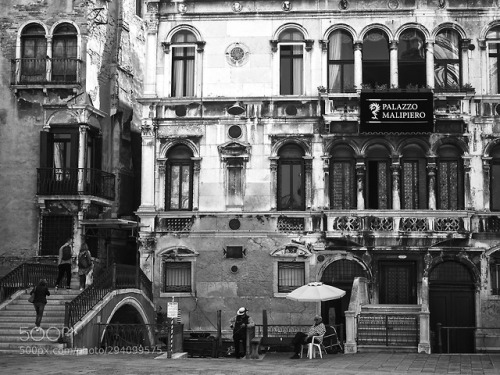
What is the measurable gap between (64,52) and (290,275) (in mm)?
13288

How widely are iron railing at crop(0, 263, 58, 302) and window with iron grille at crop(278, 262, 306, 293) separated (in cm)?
911

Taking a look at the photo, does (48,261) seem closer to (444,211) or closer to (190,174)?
(190,174)

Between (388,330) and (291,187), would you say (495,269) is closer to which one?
(388,330)

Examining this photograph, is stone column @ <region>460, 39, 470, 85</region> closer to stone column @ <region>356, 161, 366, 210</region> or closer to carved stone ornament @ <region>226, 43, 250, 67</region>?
stone column @ <region>356, 161, 366, 210</region>

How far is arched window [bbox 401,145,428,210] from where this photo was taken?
40.6 meters

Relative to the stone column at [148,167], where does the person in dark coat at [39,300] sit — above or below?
below

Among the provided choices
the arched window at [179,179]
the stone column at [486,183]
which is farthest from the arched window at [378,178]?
the arched window at [179,179]

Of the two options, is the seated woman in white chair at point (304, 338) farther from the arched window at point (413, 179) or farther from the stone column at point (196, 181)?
the stone column at point (196, 181)

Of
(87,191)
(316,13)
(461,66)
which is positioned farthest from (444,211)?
(87,191)

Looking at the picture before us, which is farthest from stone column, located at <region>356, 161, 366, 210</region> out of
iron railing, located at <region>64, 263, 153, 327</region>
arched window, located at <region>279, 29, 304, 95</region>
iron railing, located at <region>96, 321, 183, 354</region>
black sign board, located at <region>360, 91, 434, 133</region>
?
iron railing, located at <region>96, 321, 183, 354</region>

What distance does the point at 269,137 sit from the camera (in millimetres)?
41031

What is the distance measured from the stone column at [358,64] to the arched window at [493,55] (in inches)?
202

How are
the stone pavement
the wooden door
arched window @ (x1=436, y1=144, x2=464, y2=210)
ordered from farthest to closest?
arched window @ (x1=436, y1=144, x2=464, y2=210) < the wooden door < the stone pavement

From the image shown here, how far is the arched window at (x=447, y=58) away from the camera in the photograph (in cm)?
4119
